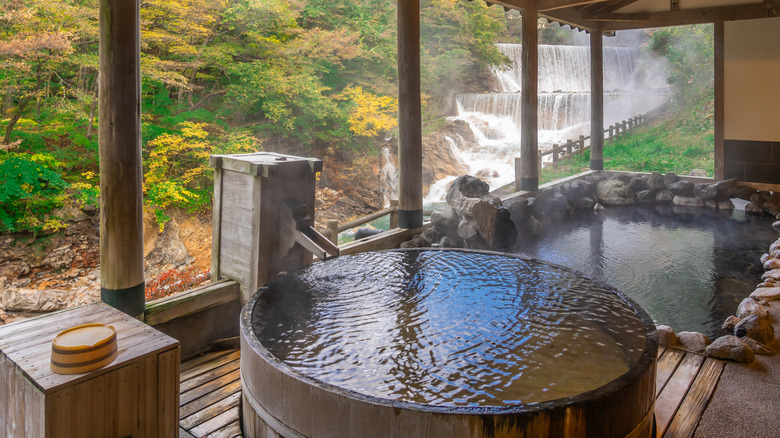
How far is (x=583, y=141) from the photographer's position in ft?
43.8

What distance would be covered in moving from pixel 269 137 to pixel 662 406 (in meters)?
7.61

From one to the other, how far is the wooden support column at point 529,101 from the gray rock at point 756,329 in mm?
4259

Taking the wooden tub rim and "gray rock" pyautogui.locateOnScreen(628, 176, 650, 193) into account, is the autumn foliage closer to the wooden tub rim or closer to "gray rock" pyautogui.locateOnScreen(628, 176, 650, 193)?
"gray rock" pyautogui.locateOnScreen(628, 176, 650, 193)

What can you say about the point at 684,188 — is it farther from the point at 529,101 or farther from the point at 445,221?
the point at 445,221

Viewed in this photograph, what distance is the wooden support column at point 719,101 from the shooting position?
26.5 ft

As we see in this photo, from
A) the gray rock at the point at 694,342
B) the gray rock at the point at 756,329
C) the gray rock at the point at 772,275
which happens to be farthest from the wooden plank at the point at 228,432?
the gray rock at the point at 772,275

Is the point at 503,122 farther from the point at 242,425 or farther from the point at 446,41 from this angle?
the point at 242,425

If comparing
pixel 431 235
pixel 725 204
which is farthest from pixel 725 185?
pixel 431 235

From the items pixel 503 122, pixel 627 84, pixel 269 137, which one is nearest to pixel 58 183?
pixel 269 137

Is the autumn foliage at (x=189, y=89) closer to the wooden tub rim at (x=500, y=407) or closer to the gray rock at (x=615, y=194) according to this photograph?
the gray rock at (x=615, y=194)

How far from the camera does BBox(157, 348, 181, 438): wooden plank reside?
1.63 m

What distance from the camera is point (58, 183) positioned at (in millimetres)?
5809

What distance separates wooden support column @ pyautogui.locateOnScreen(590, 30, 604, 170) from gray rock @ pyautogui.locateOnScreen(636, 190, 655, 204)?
152 cm

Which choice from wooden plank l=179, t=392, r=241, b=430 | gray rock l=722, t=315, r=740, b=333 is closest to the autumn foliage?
wooden plank l=179, t=392, r=241, b=430
